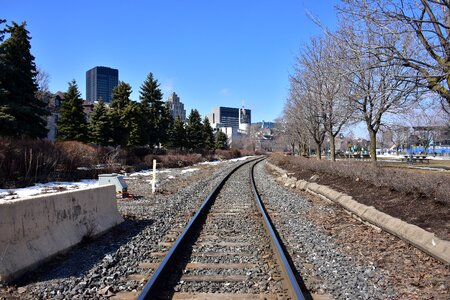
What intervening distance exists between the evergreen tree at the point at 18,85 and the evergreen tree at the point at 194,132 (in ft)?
126

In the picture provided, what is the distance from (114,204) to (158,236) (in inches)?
69.4

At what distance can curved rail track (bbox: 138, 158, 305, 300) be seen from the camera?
15.1ft

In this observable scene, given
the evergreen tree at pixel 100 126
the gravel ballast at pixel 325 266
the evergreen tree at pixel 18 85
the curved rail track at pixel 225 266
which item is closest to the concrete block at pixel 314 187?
the gravel ballast at pixel 325 266

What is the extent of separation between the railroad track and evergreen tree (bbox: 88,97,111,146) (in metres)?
28.7

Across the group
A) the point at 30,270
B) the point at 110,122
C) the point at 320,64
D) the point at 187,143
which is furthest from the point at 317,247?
the point at 187,143

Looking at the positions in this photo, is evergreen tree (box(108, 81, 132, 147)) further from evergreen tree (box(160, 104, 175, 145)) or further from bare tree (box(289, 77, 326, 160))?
bare tree (box(289, 77, 326, 160))

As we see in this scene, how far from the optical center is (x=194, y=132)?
222 feet

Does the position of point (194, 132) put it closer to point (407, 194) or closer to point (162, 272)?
point (407, 194)

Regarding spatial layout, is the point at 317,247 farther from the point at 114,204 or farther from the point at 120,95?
the point at 120,95

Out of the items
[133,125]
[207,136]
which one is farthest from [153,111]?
[207,136]

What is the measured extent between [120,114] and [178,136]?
2096 cm

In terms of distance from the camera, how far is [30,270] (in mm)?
5148

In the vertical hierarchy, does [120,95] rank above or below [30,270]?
above

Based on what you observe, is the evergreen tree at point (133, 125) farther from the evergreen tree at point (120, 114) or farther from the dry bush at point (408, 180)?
the dry bush at point (408, 180)
